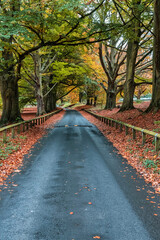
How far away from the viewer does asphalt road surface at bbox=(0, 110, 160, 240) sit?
3.56 meters

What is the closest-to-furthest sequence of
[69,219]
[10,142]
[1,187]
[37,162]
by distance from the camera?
1. [69,219]
2. [1,187]
3. [37,162]
4. [10,142]

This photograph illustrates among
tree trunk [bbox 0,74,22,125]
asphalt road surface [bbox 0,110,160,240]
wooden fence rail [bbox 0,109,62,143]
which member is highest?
tree trunk [bbox 0,74,22,125]

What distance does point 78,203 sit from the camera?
15.1ft

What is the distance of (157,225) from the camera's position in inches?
148

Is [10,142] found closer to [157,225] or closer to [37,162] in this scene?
[37,162]

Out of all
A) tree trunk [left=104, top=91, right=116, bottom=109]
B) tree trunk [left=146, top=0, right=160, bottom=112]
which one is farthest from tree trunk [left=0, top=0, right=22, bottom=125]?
tree trunk [left=104, top=91, right=116, bottom=109]

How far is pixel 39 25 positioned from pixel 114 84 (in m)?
20.2

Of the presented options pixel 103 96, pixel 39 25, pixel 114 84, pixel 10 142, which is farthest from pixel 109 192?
pixel 103 96

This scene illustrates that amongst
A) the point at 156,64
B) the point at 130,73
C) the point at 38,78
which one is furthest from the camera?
the point at 38,78

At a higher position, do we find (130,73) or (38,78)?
(38,78)

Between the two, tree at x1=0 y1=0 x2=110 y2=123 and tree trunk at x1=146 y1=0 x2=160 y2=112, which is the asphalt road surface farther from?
tree trunk at x1=146 y1=0 x2=160 y2=112

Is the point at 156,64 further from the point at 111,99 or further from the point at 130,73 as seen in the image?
the point at 111,99

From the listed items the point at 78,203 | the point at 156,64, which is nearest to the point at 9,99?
the point at 156,64

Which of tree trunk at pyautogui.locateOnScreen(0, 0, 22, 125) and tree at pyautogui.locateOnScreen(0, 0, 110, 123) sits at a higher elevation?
tree at pyautogui.locateOnScreen(0, 0, 110, 123)
